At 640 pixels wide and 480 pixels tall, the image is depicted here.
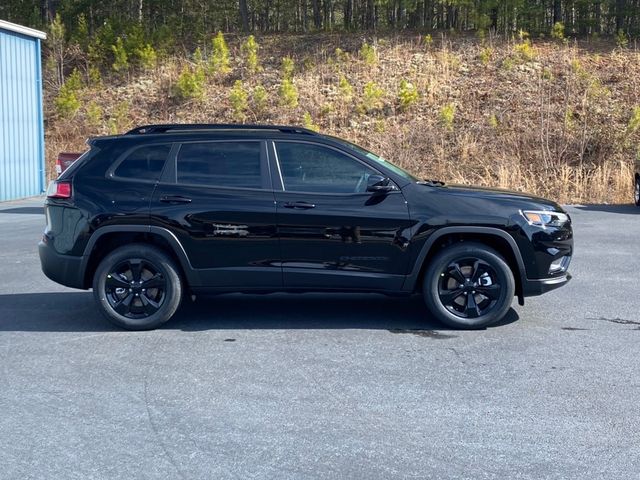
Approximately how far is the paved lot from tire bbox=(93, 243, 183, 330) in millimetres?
174

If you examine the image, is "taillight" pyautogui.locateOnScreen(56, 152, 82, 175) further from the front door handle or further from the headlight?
the headlight

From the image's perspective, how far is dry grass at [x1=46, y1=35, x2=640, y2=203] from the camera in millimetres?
22938

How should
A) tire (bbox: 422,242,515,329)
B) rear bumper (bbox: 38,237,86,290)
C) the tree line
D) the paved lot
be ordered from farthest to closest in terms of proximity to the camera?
the tree line < rear bumper (bbox: 38,237,86,290) < tire (bbox: 422,242,515,329) < the paved lot

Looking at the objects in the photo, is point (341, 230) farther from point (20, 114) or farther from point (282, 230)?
point (20, 114)

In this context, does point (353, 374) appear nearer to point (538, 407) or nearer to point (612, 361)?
point (538, 407)

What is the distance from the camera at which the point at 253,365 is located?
657 centimetres

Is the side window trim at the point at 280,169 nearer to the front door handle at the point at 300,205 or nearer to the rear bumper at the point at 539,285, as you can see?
the front door handle at the point at 300,205

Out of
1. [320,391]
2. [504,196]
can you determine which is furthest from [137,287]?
[504,196]

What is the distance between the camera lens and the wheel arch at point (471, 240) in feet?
24.4

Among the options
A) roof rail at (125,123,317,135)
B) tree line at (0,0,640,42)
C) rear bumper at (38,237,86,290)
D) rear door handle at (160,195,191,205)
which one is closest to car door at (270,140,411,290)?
roof rail at (125,123,317,135)

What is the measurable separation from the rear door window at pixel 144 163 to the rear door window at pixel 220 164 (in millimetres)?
166

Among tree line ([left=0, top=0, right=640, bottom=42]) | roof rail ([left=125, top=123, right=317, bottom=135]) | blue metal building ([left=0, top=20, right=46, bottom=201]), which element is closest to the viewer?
roof rail ([left=125, top=123, right=317, bottom=135])

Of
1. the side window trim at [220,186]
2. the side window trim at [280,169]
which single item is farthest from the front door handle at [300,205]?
the side window trim at [220,186]

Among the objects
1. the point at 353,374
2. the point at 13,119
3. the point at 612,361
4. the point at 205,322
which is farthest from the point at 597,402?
the point at 13,119
